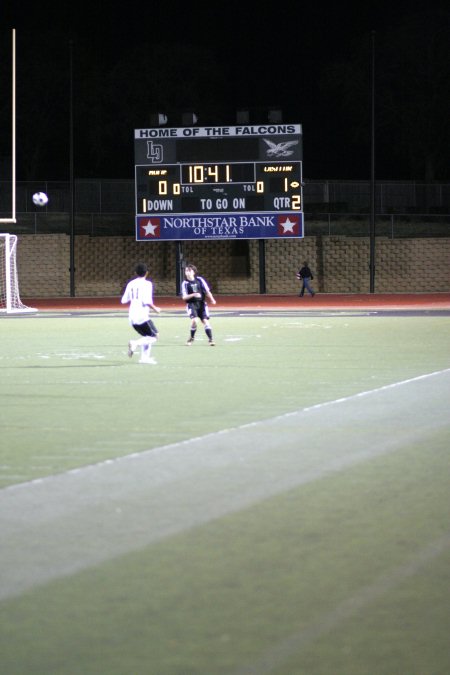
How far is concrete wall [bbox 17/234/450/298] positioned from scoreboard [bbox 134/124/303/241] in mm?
10332

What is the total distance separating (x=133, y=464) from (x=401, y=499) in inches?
95.6

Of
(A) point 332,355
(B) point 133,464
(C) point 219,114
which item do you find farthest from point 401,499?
(C) point 219,114

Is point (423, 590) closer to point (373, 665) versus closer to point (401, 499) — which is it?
point (373, 665)

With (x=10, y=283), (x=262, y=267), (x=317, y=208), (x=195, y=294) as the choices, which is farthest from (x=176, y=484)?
(x=317, y=208)

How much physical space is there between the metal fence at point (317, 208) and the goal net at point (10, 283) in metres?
3.90

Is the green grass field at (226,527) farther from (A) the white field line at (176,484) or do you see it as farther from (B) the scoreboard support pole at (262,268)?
(B) the scoreboard support pole at (262,268)

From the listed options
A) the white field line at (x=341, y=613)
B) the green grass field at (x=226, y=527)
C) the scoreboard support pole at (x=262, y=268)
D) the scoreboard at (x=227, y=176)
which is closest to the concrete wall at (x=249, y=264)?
the scoreboard support pole at (x=262, y=268)

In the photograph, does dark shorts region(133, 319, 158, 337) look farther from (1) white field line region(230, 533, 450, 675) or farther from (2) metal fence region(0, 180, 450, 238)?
(2) metal fence region(0, 180, 450, 238)

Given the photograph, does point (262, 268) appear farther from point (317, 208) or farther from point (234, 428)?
point (234, 428)

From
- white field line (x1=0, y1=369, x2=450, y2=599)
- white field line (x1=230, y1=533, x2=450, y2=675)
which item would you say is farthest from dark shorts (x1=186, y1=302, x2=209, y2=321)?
white field line (x1=230, y1=533, x2=450, y2=675)

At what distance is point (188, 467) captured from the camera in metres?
9.86

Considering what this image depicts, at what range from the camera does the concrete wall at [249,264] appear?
5666cm

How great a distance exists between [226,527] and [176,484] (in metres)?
1.46

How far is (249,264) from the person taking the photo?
188ft
